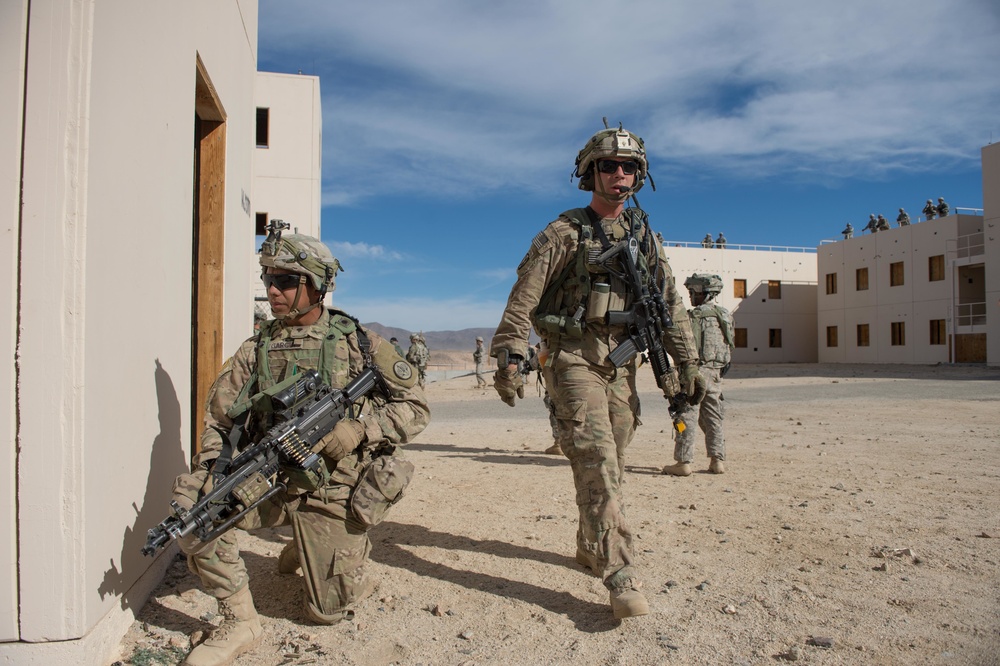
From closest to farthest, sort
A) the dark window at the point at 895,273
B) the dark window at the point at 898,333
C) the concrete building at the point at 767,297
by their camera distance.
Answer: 1. the dark window at the point at 898,333
2. the dark window at the point at 895,273
3. the concrete building at the point at 767,297

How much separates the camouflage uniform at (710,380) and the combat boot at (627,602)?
318 centimetres

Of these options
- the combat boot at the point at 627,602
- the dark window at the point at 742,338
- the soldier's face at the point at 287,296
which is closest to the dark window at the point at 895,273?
the dark window at the point at 742,338

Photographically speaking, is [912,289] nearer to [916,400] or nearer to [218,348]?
[916,400]

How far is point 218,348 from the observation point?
4660 mm

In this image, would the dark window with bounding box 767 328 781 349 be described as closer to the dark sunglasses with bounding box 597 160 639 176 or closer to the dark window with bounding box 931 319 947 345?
the dark window with bounding box 931 319 947 345

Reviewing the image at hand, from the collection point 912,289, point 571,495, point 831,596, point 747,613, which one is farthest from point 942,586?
point 912,289

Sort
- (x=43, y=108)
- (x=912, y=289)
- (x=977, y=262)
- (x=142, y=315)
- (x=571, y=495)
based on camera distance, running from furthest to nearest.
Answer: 1. (x=912, y=289)
2. (x=977, y=262)
3. (x=571, y=495)
4. (x=142, y=315)
5. (x=43, y=108)

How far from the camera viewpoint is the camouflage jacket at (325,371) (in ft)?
10.6

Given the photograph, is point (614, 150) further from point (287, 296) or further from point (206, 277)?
point (206, 277)

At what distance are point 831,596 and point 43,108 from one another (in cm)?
386

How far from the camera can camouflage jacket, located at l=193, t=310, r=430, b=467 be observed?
3.22 metres

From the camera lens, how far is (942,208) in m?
30.5

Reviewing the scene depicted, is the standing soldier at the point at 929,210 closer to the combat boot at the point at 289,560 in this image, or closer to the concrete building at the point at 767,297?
the concrete building at the point at 767,297

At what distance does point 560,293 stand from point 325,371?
132 cm
